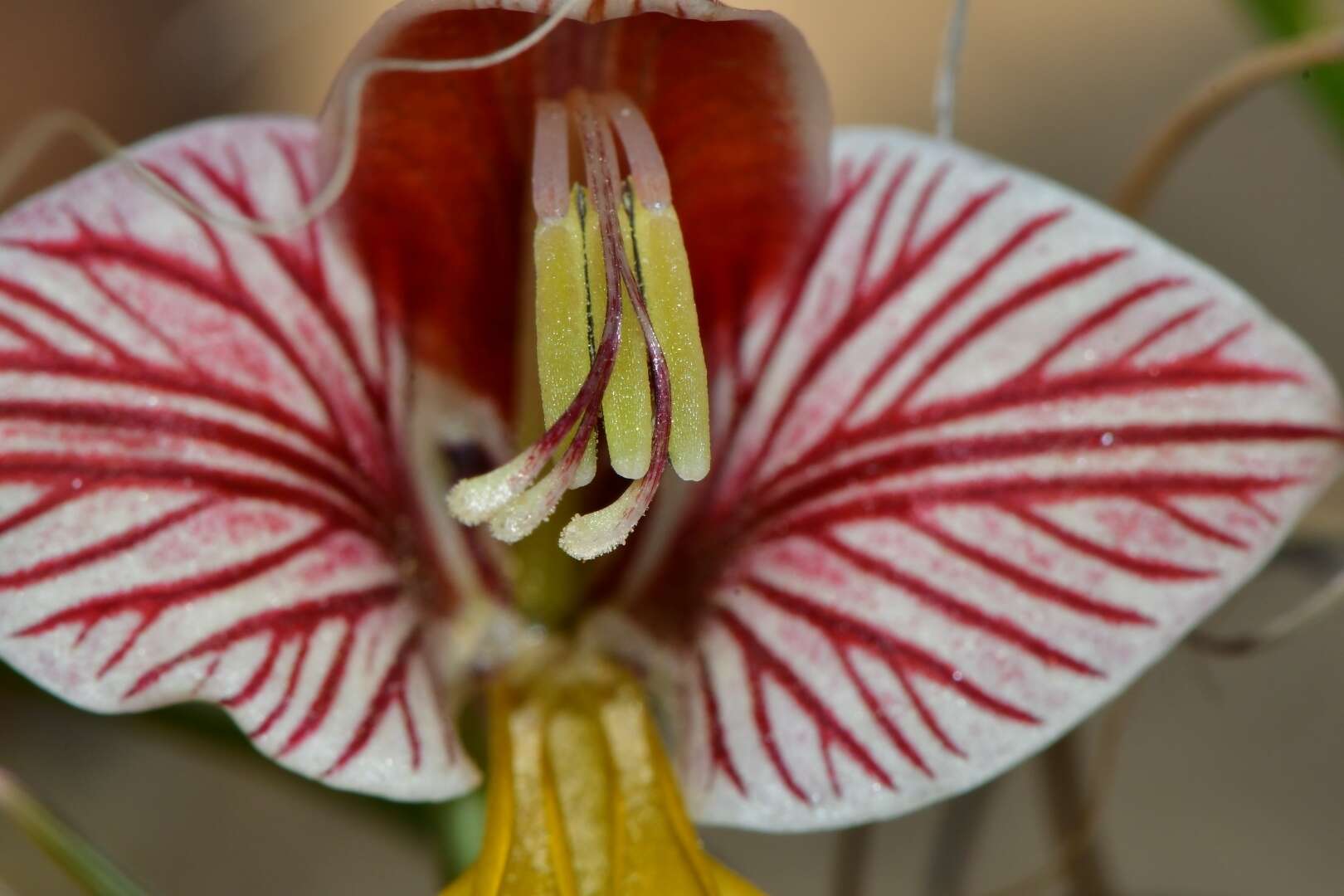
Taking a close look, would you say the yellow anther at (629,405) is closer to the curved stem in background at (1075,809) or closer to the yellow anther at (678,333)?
the yellow anther at (678,333)

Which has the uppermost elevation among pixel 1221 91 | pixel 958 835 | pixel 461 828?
pixel 1221 91

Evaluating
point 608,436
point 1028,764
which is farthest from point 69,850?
point 1028,764

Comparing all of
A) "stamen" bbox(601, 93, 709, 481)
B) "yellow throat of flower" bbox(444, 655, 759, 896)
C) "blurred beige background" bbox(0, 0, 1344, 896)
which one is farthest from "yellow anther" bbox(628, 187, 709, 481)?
"blurred beige background" bbox(0, 0, 1344, 896)

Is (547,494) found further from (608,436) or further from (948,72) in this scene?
(948,72)

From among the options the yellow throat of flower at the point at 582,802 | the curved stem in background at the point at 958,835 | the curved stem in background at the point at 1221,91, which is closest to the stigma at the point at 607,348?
the yellow throat of flower at the point at 582,802

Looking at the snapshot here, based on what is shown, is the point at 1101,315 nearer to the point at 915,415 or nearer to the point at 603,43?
the point at 915,415

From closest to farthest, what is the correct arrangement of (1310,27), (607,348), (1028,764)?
1. (607,348)
2. (1310,27)
3. (1028,764)

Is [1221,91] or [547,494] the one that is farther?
[1221,91]

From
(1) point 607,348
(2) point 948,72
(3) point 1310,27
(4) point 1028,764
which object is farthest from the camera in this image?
(4) point 1028,764
